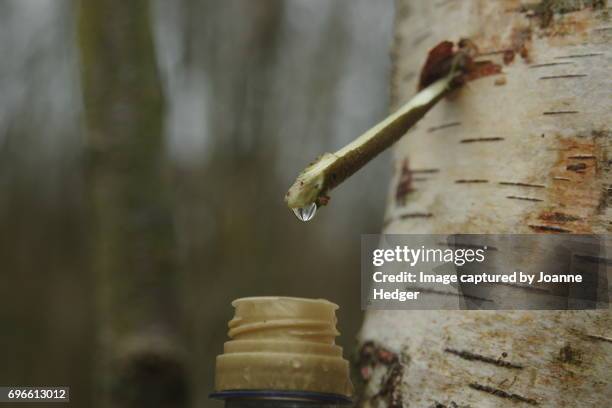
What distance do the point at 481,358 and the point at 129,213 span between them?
3.94 ft

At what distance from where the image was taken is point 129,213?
182 cm

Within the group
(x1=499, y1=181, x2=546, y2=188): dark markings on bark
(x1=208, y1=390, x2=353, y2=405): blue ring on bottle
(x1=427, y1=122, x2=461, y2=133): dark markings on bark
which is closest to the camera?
(x1=208, y1=390, x2=353, y2=405): blue ring on bottle

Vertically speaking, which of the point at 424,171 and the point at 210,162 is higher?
the point at 210,162

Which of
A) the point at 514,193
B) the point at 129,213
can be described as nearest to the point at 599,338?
the point at 514,193

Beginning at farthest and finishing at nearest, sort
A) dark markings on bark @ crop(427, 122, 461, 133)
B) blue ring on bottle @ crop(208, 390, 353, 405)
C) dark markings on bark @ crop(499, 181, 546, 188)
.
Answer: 1. dark markings on bark @ crop(427, 122, 461, 133)
2. dark markings on bark @ crop(499, 181, 546, 188)
3. blue ring on bottle @ crop(208, 390, 353, 405)

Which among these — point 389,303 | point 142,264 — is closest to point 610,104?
point 389,303

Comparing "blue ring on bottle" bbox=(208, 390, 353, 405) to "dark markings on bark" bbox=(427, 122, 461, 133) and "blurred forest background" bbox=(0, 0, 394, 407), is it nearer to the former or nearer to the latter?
"dark markings on bark" bbox=(427, 122, 461, 133)

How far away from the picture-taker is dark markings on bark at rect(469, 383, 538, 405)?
0.73 m

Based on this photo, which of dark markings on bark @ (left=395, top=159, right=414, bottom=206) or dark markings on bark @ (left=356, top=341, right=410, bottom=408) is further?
dark markings on bark @ (left=395, top=159, right=414, bottom=206)

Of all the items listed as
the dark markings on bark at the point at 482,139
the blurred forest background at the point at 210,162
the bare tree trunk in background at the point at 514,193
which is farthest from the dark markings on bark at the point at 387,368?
the blurred forest background at the point at 210,162

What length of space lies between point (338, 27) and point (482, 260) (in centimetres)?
559

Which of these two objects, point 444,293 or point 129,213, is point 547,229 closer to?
point 444,293

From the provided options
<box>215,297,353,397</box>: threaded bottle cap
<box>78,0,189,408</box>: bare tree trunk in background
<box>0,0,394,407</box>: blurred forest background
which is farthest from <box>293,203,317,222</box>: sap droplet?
<box>0,0,394,407</box>: blurred forest background

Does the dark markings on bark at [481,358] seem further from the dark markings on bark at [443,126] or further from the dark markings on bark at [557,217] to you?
the dark markings on bark at [443,126]
